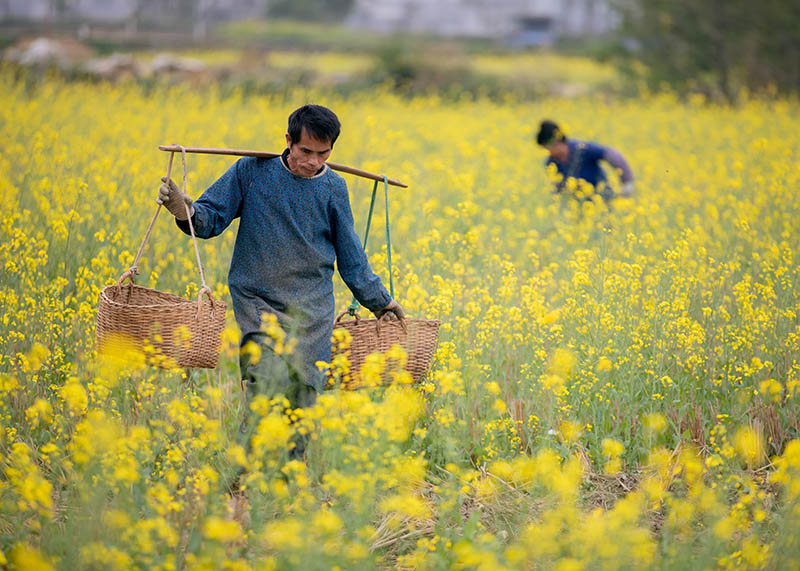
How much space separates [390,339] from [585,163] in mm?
4416

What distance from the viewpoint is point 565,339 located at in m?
4.17

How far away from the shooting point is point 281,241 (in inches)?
124

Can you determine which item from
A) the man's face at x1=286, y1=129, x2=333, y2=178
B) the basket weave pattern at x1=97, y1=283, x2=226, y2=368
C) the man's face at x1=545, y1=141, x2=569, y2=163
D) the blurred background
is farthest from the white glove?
the blurred background

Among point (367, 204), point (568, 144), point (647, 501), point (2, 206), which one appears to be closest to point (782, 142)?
point (568, 144)

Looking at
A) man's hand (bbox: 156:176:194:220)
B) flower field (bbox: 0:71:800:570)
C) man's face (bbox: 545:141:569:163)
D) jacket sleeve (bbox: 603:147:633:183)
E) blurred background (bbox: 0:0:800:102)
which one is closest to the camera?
flower field (bbox: 0:71:800:570)

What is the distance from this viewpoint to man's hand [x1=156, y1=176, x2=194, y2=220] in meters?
→ 2.97

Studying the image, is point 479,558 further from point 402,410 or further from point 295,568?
point 402,410

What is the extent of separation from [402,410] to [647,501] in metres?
1.03

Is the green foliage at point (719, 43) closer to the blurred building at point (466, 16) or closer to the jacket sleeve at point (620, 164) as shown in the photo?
the jacket sleeve at point (620, 164)

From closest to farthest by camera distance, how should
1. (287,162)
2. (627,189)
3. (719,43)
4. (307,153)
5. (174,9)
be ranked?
(307,153), (287,162), (627,189), (719,43), (174,9)

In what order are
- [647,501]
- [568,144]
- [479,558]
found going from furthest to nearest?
[568,144], [647,501], [479,558]

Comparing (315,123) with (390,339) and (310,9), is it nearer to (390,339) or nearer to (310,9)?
(390,339)

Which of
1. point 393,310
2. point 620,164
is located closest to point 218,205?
point 393,310

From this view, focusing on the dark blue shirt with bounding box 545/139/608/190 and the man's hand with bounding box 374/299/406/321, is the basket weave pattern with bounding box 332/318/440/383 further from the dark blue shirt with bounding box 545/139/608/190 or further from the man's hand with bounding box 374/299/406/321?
the dark blue shirt with bounding box 545/139/608/190
